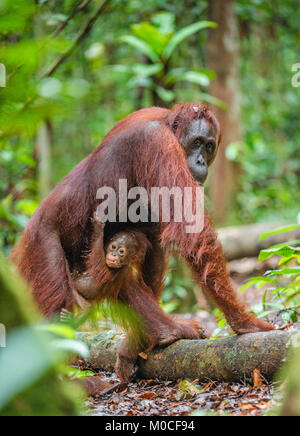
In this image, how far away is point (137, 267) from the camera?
363 cm

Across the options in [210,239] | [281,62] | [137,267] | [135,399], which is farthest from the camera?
[281,62]

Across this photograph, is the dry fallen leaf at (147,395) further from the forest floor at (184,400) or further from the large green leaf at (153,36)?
the large green leaf at (153,36)

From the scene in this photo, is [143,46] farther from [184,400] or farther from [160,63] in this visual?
[184,400]

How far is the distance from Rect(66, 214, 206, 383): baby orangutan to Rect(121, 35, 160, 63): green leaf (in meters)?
3.70

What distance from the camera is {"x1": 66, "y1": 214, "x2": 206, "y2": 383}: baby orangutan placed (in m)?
3.36

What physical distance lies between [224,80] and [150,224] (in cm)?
481

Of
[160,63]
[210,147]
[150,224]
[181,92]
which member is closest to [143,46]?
[160,63]

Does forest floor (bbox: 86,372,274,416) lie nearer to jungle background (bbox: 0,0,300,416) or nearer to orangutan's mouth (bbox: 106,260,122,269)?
jungle background (bbox: 0,0,300,416)

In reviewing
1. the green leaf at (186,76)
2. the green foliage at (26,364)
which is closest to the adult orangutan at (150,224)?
the green foliage at (26,364)

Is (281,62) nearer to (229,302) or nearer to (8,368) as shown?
(229,302)

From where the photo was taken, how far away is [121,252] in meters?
3.46

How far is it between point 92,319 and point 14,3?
3159mm

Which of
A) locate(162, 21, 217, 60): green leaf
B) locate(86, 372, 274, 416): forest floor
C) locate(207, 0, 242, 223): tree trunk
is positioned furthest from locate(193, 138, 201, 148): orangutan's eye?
locate(207, 0, 242, 223): tree trunk
